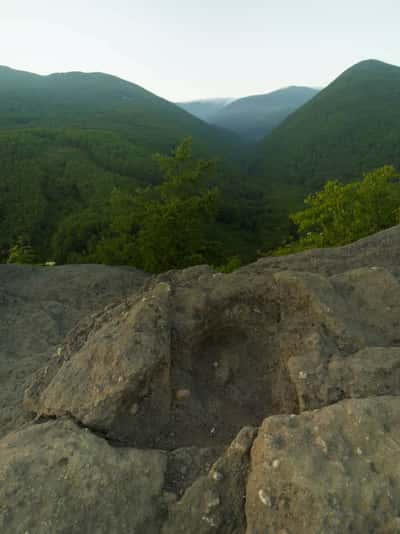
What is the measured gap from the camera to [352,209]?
2708cm

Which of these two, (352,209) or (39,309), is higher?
(39,309)

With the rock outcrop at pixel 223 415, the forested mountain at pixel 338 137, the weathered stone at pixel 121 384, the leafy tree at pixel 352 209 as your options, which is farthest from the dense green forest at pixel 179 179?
the weathered stone at pixel 121 384

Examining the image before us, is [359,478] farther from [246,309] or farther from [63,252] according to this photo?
[63,252]

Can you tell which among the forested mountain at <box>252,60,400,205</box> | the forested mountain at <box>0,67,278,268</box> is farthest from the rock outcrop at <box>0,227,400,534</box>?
the forested mountain at <box>252,60,400,205</box>

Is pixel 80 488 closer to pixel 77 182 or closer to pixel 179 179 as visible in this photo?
pixel 179 179

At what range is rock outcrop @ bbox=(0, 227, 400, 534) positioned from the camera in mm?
3711

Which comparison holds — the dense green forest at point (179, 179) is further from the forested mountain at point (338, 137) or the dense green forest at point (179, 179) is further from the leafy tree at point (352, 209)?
the forested mountain at point (338, 137)

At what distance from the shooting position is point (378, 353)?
539 cm

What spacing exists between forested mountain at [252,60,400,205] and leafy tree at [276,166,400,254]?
261 feet

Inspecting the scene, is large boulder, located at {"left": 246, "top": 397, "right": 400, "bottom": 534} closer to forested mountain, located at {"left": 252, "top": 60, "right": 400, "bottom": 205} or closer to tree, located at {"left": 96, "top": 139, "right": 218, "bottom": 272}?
tree, located at {"left": 96, "top": 139, "right": 218, "bottom": 272}

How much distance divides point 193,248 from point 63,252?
1391 inches

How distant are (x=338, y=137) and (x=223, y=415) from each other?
15346cm

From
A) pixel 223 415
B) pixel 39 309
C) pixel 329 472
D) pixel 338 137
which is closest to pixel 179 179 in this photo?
pixel 39 309

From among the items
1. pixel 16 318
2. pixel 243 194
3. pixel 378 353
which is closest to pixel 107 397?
pixel 378 353
